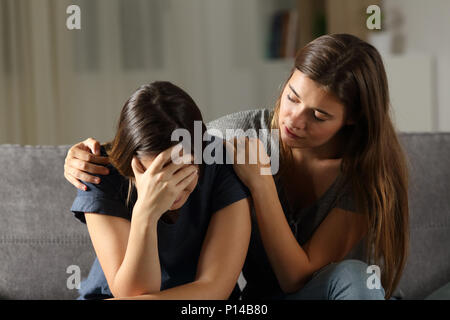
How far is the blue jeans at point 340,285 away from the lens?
3.53 ft

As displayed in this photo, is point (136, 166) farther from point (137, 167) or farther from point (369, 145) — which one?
point (369, 145)

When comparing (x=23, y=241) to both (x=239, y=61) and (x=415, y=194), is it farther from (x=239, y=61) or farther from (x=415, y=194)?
(x=239, y=61)

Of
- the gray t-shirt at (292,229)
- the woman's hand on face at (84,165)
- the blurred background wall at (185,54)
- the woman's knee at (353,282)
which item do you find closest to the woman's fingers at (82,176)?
the woman's hand on face at (84,165)

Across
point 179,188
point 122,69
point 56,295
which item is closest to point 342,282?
point 179,188

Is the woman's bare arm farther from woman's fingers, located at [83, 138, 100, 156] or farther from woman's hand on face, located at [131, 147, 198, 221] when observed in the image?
woman's fingers, located at [83, 138, 100, 156]

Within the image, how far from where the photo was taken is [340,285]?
1098 mm

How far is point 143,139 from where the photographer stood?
1.01m

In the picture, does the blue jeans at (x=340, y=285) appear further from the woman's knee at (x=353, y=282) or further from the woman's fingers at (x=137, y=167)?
the woman's fingers at (x=137, y=167)

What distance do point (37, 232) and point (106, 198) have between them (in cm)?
43

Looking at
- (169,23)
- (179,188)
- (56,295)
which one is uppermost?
(169,23)

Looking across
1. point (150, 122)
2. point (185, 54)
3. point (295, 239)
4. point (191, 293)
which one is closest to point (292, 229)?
point (295, 239)

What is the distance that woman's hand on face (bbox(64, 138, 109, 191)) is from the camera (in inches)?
43.9

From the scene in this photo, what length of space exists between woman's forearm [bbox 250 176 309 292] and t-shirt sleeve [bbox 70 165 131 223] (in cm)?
27

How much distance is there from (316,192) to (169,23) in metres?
1.94
